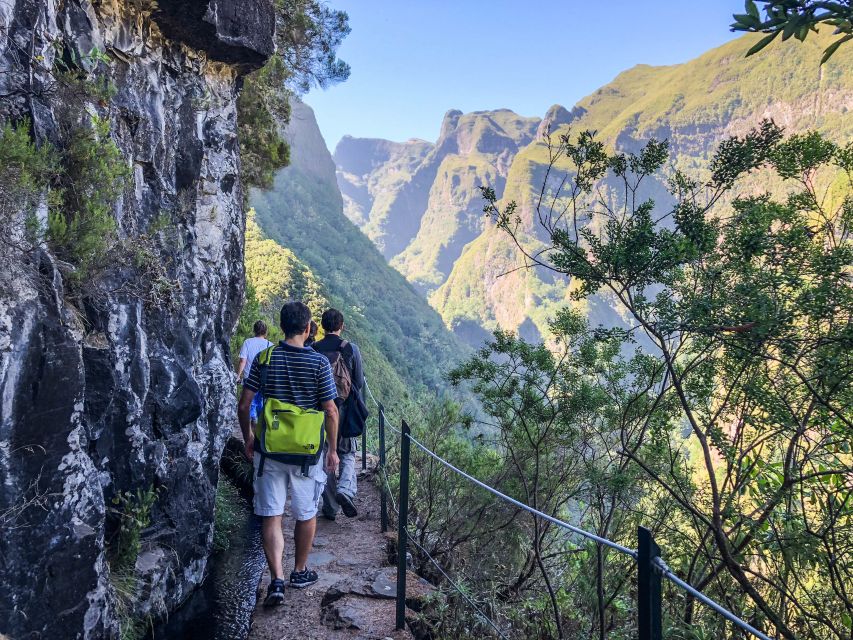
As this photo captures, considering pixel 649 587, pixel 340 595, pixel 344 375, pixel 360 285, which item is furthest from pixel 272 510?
pixel 360 285

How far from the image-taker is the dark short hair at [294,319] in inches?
135

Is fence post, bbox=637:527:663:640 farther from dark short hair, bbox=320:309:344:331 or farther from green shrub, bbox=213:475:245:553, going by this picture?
green shrub, bbox=213:475:245:553

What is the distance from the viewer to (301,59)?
9.38 metres

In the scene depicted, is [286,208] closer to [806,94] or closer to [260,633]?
[260,633]

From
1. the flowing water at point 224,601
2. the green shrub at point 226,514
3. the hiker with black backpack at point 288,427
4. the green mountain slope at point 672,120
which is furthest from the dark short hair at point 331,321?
the green mountain slope at point 672,120

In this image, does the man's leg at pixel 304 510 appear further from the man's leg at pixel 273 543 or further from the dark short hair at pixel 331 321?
the dark short hair at pixel 331 321

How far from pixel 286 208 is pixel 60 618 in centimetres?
6472

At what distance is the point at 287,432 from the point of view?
3.28 m

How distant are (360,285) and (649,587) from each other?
5596cm

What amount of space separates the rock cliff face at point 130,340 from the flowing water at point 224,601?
0.14 metres

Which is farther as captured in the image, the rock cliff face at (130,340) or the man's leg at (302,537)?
the man's leg at (302,537)

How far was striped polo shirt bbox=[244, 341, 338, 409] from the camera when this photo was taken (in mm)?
3355

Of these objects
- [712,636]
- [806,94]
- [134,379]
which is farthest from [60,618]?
[806,94]

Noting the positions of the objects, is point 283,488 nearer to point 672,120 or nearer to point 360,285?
point 360,285
